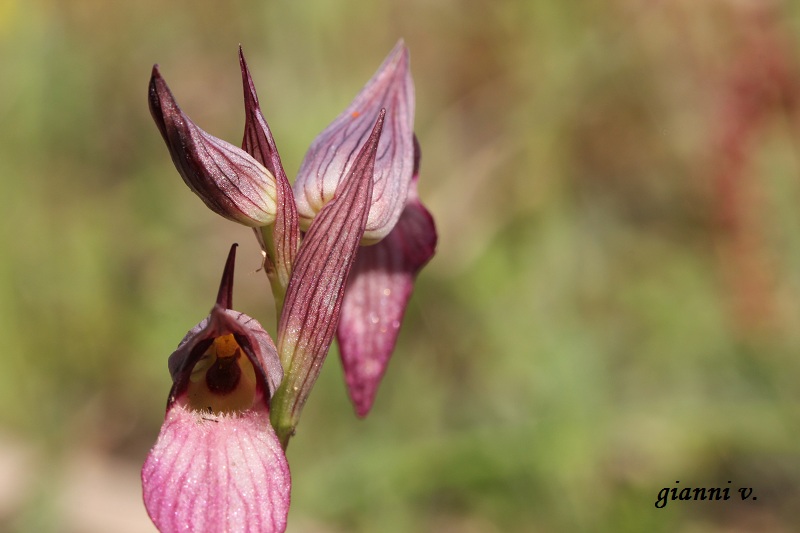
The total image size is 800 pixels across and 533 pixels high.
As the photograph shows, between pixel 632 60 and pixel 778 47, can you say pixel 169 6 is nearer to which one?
pixel 632 60

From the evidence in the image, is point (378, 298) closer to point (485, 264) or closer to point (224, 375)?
point (224, 375)

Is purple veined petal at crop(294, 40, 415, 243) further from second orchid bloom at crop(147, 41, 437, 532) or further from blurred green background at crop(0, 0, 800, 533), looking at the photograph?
blurred green background at crop(0, 0, 800, 533)

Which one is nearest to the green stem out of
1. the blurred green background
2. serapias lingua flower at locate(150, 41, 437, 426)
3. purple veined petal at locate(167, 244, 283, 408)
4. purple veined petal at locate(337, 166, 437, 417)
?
serapias lingua flower at locate(150, 41, 437, 426)

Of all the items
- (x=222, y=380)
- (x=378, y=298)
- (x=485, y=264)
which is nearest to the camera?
(x=222, y=380)

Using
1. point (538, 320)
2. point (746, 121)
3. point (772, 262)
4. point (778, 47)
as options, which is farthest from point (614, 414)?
point (778, 47)

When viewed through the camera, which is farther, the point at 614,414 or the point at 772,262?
the point at 772,262

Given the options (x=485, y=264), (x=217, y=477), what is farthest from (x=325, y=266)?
(x=485, y=264)

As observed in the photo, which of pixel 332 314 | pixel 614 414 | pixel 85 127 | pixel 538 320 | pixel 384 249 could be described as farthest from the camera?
pixel 85 127
